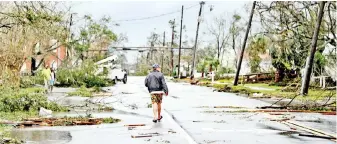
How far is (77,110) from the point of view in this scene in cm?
1986

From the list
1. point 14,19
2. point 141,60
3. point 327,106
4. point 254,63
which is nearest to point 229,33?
point 254,63

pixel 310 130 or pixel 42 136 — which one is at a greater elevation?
pixel 310 130

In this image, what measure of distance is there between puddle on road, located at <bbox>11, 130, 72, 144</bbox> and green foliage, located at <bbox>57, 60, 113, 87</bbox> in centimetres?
2722

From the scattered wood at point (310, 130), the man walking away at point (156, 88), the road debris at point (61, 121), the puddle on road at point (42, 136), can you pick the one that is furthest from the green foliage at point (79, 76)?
the puddle on road at point (42, 136)

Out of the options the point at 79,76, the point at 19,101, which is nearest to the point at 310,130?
the point at 19,101

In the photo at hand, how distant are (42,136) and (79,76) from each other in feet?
94.0

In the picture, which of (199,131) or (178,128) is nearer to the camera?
(199,131)

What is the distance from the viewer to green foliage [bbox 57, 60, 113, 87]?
40.4m

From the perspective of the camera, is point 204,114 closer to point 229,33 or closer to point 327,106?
point 327,106

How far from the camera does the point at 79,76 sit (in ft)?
133

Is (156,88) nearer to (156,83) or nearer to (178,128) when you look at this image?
(156,83)

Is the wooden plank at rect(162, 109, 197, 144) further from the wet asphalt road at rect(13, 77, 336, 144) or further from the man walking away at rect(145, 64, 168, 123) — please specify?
the man walking away at rect(145, 64, 168, 123)

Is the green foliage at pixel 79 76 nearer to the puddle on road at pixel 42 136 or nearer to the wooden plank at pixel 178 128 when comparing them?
the wooden plank at pixel 178 128

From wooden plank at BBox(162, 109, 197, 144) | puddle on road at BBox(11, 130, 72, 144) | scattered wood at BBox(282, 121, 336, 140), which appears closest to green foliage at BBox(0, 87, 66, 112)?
wooden plank at BBox(162, 109, 197, 144)
